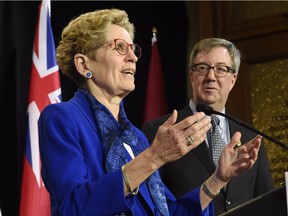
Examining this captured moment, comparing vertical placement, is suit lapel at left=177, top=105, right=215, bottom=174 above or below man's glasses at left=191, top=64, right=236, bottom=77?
below

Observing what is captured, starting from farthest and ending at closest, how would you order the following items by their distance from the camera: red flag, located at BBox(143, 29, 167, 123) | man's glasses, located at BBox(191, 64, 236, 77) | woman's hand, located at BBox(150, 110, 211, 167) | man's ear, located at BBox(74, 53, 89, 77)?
1. red flag, located at BBox(143, 29, 167, 123)
2. man's glasses, located at BBox(191, 64, 236, 77)
3. man's ear, located at BBox(74, 53, 89, 77)
4. woman's hand, located at BBox(150, 110, 211, 167)

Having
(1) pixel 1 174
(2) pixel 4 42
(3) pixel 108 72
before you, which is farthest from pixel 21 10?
(3) pixel 108 72

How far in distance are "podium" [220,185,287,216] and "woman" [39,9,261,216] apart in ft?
0.75

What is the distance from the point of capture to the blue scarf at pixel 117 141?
198 cm

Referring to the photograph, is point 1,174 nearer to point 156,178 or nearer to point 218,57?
point 218,57

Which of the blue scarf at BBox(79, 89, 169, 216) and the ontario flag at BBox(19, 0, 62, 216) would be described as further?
the ontario flag at BBox(19, 0, 62, 216)

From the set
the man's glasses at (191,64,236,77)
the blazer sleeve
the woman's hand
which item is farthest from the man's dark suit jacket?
the woman's hand

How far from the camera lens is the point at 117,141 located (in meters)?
2.03

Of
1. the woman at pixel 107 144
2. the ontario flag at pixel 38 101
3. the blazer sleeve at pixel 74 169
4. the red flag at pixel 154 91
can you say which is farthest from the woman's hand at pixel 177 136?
the red flag at pixel 154 91

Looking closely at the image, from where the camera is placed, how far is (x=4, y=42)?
388 centimetres

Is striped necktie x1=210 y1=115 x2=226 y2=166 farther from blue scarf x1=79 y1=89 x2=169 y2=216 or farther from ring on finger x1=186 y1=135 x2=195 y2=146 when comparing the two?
ring on finger x1=186 y1=135 x2=195 y2=146

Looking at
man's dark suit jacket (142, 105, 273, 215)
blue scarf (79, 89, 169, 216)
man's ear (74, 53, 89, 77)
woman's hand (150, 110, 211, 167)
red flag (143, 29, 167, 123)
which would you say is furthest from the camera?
red flag (143, 29, 167, 123)

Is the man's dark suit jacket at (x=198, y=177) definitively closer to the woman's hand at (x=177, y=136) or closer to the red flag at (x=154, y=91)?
the woman's hand at (x=177, y=136)

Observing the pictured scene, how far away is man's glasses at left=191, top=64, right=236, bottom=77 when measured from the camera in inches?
123
